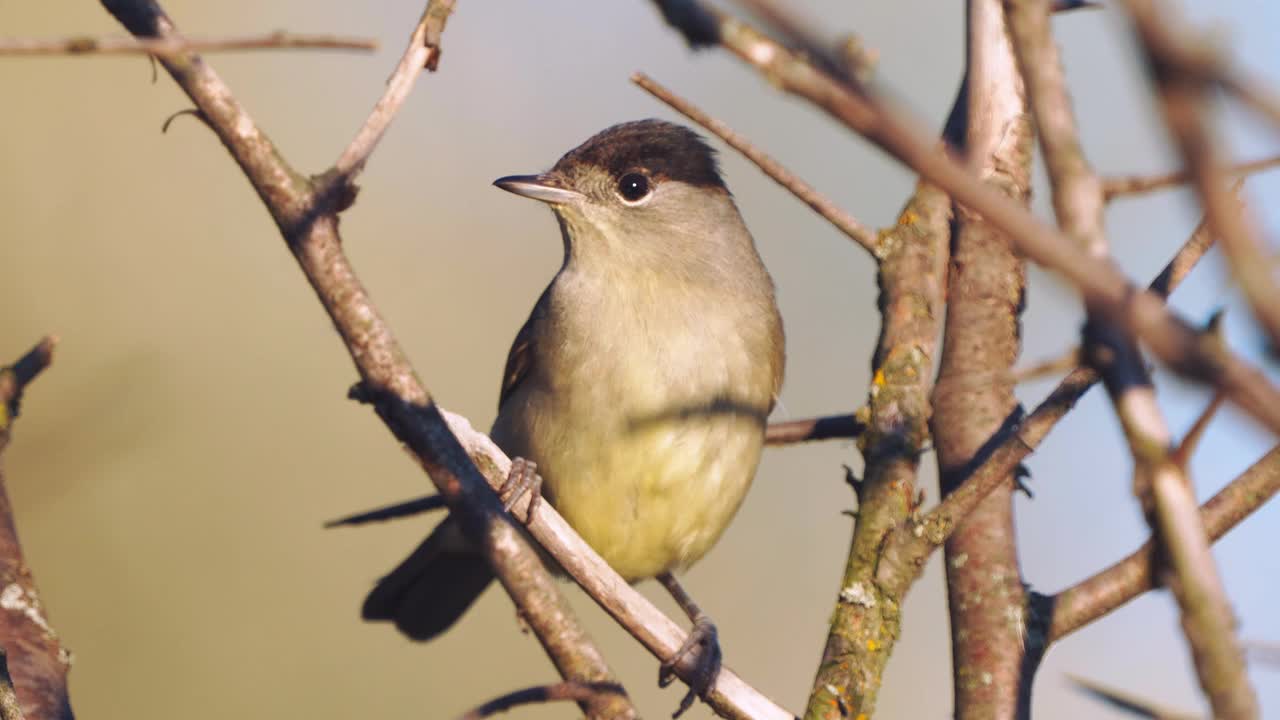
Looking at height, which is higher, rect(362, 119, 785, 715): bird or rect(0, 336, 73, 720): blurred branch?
rect(362, 119, 785, 715): bird

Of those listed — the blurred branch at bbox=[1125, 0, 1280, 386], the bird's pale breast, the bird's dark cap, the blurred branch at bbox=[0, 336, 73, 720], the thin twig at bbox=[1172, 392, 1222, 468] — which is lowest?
the blurred branch at bbox=[0, 336, 73, 720]

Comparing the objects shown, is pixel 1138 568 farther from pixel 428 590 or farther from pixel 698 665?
pixel 428 590

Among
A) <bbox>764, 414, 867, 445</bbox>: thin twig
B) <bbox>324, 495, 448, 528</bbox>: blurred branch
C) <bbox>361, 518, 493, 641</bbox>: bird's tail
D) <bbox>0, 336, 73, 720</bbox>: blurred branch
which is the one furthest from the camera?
<bbox>361, 518, 493, 641</bbox>: bird's tail

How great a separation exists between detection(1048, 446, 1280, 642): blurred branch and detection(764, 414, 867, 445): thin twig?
33.0 inches

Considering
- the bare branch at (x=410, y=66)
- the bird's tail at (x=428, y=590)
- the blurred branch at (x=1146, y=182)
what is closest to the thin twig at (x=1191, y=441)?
the blurred branch at (x=1146, y=182)

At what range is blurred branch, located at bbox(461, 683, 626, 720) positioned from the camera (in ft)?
6.27

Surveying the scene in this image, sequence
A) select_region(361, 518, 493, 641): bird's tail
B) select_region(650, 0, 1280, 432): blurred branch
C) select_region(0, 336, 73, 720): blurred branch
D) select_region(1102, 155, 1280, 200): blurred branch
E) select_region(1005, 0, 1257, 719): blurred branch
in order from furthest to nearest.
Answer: select_region(361, 518, 493, 641): bird's tail < select_region(0, 336, 73, 720): blurred branch < select_region(1102, 155, 1280, 200): blurred branch < select_region(1005, 0, 1257, 719): blurred branch < select_region(650, 0, 1280, 432): blurred branch

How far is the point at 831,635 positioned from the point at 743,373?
2019 millimetres

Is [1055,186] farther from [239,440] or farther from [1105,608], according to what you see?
[239,440]

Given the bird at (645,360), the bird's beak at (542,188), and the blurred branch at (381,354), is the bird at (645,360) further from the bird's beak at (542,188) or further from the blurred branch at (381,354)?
the blurred branch at (381,354)

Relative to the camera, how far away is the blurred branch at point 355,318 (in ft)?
5.78

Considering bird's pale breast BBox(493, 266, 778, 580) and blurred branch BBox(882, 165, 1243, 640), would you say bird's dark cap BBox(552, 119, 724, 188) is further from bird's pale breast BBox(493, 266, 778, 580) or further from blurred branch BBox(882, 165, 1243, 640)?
blurred branch BBox(882, 165, 1243, 640)

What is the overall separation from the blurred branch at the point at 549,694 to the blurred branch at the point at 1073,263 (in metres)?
1.22

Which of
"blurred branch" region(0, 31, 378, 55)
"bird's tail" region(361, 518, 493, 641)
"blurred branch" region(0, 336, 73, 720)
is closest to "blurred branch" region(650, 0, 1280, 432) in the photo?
"blurred branch" region(0, 31, 378, 55)
